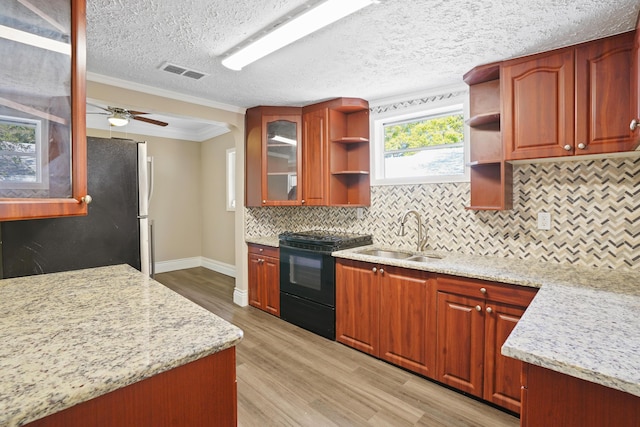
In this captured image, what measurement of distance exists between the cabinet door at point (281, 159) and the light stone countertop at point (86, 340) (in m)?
2.22

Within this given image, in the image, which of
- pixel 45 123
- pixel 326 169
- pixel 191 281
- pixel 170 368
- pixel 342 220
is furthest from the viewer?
pixel 191 281

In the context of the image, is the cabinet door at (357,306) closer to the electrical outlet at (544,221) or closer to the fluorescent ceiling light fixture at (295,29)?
the electrical outlet at (544,221)

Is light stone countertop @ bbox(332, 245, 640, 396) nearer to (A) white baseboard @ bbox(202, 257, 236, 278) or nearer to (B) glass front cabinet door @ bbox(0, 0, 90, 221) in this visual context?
(B) glass front cabinet door @ bbox(0, 0, 90, 221)

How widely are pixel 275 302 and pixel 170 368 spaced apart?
2.72 meters

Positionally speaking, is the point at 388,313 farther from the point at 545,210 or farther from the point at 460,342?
the point at 545,210

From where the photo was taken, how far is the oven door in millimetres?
2902

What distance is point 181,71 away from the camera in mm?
2582

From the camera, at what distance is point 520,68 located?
2164mm

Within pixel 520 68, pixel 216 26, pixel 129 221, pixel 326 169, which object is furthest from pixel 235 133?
pixel 520 68

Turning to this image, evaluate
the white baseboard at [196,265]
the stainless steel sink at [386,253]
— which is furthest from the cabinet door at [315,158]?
the white baseboard at [196,265]

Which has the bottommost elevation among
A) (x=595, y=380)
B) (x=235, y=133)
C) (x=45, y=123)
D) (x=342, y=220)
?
(x=595, y=380)

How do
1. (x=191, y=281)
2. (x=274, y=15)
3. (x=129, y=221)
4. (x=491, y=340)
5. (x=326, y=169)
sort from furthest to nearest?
(x=191, y=281) → (x=326, y=169) → (x=129, y=221) → (x=491, y=340) → (x=274, y=15)

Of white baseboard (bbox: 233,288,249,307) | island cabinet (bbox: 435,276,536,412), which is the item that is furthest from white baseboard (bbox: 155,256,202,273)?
island cabinet (bbox: 435,276,536,412)

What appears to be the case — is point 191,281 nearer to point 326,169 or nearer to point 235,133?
point 235,133
